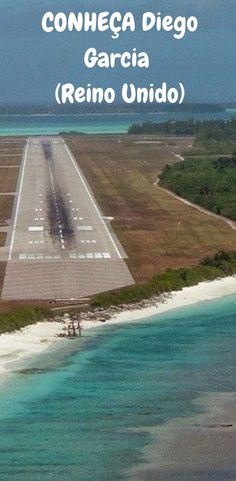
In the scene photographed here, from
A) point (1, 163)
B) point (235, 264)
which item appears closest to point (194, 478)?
point (235, 264)

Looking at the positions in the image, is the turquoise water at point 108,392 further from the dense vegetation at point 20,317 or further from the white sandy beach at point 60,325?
the dense vegetation at point 20,317

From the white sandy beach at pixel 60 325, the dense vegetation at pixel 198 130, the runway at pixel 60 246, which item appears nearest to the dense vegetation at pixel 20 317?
the white sandy beach at pixel 60 325

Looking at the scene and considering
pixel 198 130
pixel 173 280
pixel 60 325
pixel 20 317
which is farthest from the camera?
pixel 198 130

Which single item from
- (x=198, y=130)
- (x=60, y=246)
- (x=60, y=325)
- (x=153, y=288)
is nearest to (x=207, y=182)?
(x=60, y=246)

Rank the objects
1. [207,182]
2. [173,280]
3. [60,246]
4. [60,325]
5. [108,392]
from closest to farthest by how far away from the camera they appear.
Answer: [108,392]
[60,325]
[173,280]
[60,246]
[207,182]

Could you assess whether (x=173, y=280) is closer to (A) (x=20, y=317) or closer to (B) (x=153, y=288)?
(B) (x=153, y=288)

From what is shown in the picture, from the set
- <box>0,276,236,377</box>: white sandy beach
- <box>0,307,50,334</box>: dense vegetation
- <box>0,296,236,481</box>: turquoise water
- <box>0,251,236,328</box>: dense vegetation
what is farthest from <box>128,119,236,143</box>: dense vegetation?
<box>0,296,236,481</box>: turquoise water

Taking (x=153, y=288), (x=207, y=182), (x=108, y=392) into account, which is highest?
(x=207, y=182)
